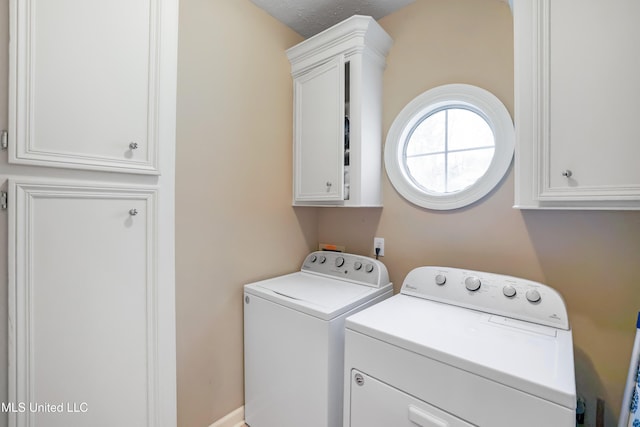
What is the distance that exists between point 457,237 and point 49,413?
1.91m

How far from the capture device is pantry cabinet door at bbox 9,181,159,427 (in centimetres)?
96

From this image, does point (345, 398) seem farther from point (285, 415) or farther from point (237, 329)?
point (237, 329)

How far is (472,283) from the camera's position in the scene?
1.37 metres

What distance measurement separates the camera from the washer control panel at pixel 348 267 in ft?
5.66

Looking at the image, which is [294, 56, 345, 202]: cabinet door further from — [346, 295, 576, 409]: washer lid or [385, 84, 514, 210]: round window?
[346, 295, 576, 409]: washer lid

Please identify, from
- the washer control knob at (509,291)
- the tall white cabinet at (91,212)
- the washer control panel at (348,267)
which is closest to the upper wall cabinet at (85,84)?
the tall white cabinet at (91,212)

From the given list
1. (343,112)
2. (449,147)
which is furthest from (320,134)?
(449,147)

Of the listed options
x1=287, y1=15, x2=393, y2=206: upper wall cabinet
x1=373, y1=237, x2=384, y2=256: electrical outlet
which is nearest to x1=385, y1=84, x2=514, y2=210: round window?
x1=287, y1=15, x2=393, y2=206: upper wall cabinet

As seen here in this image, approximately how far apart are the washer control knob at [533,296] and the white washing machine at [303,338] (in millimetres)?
702

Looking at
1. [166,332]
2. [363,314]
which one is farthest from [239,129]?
[363,314]

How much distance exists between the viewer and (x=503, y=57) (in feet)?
4.76

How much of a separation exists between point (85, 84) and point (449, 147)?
1781 millimetres

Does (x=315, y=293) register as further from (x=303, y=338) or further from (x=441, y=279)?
(x=441, y=279)

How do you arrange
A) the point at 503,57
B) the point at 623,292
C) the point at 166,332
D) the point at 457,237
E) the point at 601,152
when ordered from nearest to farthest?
1. the point at 601,152
2. the point at 623,292
3. the point at 166,332
4. the point at 503,57
5. the point at 457,237
